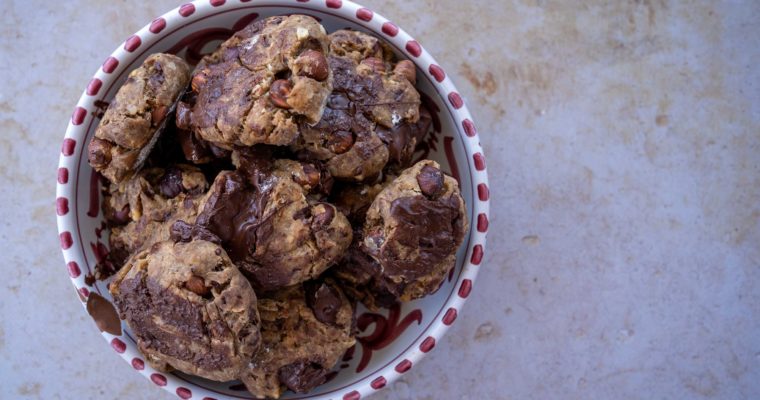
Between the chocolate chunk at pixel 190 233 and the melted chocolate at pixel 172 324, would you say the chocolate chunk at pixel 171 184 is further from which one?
the melted chocolate at pixel 172 324

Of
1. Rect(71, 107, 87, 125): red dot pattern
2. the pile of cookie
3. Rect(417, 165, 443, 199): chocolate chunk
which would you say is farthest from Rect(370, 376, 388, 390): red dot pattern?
Rect(71, 107, 87, 125): red dot pattern

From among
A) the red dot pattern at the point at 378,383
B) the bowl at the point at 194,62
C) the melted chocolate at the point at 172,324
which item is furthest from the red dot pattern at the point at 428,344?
the melted chocolate at the point at 172,324

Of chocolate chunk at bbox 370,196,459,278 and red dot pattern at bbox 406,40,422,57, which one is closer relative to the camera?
chocolate chunk at bbox 370,196,459,278

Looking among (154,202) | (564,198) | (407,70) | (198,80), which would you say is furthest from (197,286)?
(564,198)

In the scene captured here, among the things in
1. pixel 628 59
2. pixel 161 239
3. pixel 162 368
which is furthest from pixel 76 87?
pixel 628 59

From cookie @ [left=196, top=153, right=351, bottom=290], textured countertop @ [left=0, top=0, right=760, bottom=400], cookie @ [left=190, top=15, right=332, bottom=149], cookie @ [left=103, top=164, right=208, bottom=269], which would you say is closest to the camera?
cookie @ [left=190, top=15, right=332, bottom=149]

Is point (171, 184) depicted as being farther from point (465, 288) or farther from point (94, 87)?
point (465, 288)

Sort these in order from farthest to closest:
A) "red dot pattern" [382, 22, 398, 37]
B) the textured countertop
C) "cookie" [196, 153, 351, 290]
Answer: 1. the textured countertop
2. "red dot pattern" [382, 22, 398, 37]
3. "cookie" [196, 153, 351, 290]

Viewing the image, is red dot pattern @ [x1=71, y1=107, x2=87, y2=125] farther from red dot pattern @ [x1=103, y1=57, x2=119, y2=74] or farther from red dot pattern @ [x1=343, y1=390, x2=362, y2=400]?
red dot pattern @ [x1=343, y1=390, x2=362, y2=400]
